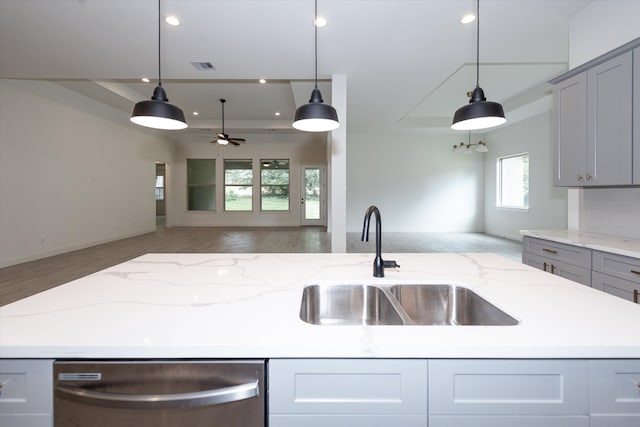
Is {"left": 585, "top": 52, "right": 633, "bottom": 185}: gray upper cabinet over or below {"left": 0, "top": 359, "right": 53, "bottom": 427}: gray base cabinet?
over

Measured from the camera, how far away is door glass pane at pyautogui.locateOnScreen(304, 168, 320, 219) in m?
10.2

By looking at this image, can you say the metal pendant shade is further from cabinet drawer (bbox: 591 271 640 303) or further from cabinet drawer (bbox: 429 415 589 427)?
cabinet drawer (bbox: 591 271 640 303)

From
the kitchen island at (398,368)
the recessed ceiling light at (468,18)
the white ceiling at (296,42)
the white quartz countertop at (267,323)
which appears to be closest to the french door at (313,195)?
the white ceiling at (296,42)

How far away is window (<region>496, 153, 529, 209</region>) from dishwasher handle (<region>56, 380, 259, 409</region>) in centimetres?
820

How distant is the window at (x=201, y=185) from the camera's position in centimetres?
1012

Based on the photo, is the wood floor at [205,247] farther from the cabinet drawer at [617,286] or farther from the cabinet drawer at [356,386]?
the cabinet drawer at [356,386]

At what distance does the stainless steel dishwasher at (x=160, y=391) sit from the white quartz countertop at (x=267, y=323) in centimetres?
4

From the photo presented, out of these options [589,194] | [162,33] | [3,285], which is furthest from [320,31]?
[3,285]

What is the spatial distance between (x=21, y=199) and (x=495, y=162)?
1056cm

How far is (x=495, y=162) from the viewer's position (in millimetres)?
8219

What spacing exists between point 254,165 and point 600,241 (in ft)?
29.9

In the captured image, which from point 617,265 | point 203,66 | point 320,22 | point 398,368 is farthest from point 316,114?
point 203,66

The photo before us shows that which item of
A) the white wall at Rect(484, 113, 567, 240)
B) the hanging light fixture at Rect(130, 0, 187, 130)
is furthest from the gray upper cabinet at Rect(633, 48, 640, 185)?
the white wall at Rect(484, 113, 567, 240)

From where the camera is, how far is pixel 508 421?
0.72 metres
